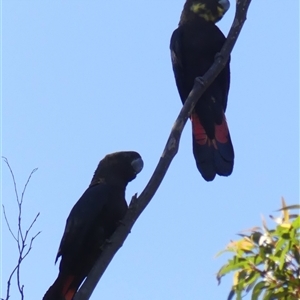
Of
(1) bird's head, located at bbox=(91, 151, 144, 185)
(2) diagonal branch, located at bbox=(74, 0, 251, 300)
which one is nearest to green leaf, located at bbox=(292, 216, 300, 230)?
(2) diagonal branch, located at bbox=(74, 0, 251, 300)

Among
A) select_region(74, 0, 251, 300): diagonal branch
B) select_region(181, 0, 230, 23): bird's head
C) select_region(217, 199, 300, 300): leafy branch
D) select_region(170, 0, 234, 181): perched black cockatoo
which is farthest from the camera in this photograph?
select_region(181, 0, 230, 23): bird's head

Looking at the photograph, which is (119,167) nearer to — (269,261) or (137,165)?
(137,165)

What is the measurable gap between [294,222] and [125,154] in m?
1.88

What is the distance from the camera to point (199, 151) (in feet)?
11.4

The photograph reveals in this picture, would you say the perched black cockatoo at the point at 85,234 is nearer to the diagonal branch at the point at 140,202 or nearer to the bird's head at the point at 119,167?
the bird's head at the point at 119,167

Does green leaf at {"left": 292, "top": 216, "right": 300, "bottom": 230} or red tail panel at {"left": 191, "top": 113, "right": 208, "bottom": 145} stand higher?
red tail panel at {"left": 191, "top": 113, "right": 208, "bottom": 145}

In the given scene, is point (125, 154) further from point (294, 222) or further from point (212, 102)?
point (294, 222)

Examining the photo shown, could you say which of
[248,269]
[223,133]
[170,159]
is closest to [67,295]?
[170,159]

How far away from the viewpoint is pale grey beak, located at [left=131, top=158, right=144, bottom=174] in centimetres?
351

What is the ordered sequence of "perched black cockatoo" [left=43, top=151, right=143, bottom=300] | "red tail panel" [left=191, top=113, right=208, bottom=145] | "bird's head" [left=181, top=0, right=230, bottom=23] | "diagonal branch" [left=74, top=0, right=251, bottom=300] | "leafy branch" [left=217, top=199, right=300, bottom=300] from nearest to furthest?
"leafy branch" [left=217, top=199, right=300, bottom=300] → "diagonal branch" [left=74, top=0, right=251, bottom=300] → "perched black cockatoo" [left=43, top=151, right=143, bottom=300] → "red tail panel" [left=191, top=113, right=208, bottom=145] → "bird's head" [left=181, top=0, right=230, bottom=23]

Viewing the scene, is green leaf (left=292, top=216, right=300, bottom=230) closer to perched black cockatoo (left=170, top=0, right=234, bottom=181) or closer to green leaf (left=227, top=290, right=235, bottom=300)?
green leaf (left=227, top=290, right=235, bottom=300)

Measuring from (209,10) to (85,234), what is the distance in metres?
1.56

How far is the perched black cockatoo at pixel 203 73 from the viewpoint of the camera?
3402mm

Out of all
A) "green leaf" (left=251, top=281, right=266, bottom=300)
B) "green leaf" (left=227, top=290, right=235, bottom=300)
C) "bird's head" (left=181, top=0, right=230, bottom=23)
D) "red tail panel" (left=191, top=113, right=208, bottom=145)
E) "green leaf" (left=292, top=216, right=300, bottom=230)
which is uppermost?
"bird's head" (left=181, top=0, right=230, bottom=23)
